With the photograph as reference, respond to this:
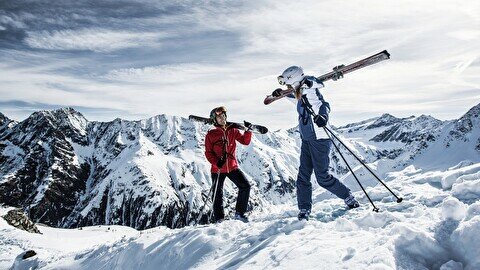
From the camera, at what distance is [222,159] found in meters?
9.45

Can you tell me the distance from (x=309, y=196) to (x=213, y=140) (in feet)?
10.3

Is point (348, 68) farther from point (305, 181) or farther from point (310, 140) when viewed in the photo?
point (305, 181)

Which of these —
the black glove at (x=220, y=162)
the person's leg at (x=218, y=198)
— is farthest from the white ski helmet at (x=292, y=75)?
the person's leg at (x=218, y=198)

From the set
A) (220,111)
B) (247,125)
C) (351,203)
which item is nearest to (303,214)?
(351,203)

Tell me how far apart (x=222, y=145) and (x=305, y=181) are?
2655 millimetres

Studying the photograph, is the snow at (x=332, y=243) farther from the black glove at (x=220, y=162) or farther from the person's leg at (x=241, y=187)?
the black glove at (x=220, y=162)

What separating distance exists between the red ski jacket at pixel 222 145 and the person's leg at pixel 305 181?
7.05 ft

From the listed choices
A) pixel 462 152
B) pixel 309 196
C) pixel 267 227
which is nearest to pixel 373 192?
pixel 309 196

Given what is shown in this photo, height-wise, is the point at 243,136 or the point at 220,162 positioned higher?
the point at 243,136

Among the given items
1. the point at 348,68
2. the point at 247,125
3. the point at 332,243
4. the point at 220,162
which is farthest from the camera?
the point at 247,125

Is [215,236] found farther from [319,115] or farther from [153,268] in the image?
[319,115]

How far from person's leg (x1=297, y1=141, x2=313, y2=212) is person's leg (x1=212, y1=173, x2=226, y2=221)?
235cm

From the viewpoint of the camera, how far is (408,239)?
4.07 meters

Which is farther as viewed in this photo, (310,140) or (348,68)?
(348,68)
